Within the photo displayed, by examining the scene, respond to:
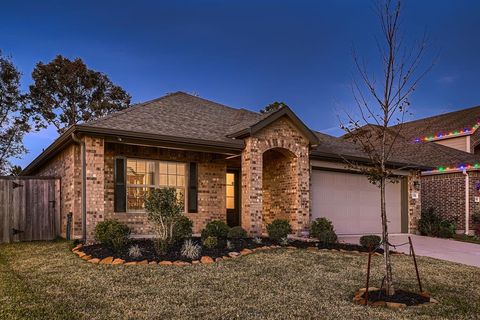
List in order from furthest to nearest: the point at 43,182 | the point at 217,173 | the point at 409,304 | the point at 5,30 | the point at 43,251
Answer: the point at 5,30
the point at 217,173
the point at 43,182
the point at 43,251
the point at 409,304

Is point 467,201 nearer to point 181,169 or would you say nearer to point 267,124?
point 267,124

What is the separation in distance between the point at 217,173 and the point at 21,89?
18.8 meters

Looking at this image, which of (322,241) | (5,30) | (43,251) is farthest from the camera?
(5,30)

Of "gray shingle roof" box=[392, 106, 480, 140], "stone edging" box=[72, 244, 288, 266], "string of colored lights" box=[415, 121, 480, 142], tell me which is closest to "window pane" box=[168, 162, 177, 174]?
"stone edging" box=[72, 244, 288, 266]

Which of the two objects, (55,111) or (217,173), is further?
(55,111)

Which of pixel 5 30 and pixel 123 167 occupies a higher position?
pixel 5 30

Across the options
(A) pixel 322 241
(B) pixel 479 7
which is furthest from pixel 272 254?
(B) pixel 479 7

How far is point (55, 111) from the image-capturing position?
26.4m

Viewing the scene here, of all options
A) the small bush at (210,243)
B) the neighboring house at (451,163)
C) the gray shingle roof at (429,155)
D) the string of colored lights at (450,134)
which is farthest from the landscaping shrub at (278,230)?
the string of colored lights at (450,134)

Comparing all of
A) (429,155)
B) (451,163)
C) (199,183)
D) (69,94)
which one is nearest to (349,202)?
(199,183)

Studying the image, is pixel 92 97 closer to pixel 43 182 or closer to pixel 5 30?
pixel 5 30

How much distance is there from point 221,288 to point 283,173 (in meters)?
7.08

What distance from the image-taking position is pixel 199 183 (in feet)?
38.8

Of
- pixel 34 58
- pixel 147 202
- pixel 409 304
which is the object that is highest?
pixel 34 58
